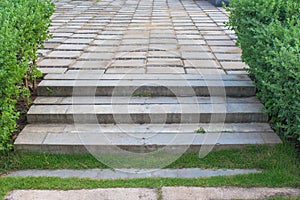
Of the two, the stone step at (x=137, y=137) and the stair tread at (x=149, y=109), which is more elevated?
the stair tread at (x=149, y=109)

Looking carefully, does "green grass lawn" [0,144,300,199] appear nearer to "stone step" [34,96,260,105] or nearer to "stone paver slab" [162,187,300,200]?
"stone paver slab" [162,187,300,200]

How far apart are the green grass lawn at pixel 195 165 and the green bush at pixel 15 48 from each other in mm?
267

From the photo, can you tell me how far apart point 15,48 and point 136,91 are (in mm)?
1260

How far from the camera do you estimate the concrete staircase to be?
122 inches

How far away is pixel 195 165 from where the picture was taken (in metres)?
2.94

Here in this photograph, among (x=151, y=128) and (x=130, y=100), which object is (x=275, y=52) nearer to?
(x=151, y=128)

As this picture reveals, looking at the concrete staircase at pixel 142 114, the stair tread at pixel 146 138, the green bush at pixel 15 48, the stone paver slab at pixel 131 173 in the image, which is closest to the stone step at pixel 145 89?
the concrete staircase at pixel 142 114

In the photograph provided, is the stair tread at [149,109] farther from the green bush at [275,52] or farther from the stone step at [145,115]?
the green bush at [275,52]

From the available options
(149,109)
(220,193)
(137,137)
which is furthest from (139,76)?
(220,193)

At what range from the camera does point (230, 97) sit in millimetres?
3740

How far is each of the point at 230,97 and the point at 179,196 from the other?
151cm

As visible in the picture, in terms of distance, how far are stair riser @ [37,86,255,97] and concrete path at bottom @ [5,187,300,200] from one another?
131cm

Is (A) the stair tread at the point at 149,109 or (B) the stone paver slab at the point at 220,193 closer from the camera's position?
(B) the stone paver slab at the point at 220,193

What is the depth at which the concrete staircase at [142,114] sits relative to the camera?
10.2ft
